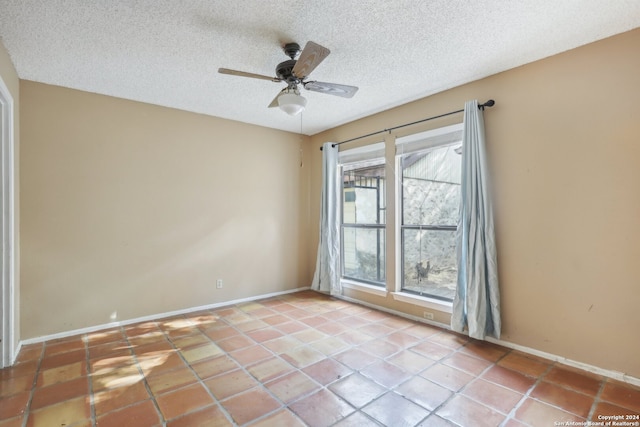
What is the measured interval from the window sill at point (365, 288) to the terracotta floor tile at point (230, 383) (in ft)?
6.96

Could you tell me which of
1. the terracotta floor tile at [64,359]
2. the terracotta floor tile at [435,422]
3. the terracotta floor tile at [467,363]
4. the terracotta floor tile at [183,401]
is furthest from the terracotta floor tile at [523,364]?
the terracotta floor tile at [64,359]

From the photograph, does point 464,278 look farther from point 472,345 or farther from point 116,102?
point 116,102

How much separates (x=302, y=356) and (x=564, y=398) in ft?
6.31

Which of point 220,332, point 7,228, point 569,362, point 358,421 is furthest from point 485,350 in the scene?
point 7,228

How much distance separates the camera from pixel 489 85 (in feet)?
9.96

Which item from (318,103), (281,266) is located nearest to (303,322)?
(281,266)

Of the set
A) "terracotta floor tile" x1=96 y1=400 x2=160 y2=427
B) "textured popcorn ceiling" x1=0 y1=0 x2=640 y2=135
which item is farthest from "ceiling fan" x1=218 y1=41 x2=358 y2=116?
"terracotta floor tile" x1=96 y1=400 x2=160 y2=427

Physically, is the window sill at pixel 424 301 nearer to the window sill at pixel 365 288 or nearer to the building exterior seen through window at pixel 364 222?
the window sill at pixel 365 288

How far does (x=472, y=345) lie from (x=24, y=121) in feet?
15.9

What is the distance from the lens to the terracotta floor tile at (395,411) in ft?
6.21

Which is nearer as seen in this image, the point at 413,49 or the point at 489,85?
the point at 413,49

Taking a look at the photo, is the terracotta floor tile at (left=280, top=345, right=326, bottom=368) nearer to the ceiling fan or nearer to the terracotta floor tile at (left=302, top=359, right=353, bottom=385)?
the terracotta floor tile at (left=302, top=359, right=353, bottom=385)

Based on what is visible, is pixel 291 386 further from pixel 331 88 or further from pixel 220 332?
pixel 331 88

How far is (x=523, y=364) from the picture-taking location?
2576 millimetres
